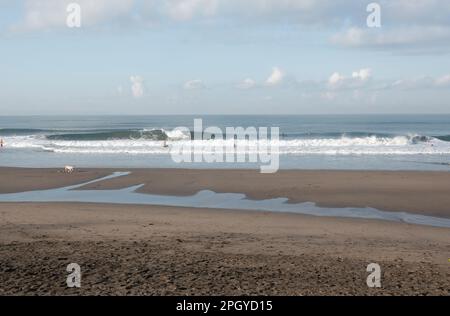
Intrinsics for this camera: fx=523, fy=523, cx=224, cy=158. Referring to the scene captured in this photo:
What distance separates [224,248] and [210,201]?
586cm

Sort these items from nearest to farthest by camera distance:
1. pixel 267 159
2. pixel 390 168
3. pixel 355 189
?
1. pixel 355 189
2. pixel 390 168
3. pixel 267 159

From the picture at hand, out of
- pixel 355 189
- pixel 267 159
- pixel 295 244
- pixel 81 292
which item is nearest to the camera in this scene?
pixel 81 292

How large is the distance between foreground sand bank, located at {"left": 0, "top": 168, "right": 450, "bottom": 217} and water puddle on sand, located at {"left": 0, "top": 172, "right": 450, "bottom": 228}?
583 mm

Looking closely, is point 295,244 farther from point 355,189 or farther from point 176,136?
point 176,136

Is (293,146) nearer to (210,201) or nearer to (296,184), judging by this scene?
(296,184)

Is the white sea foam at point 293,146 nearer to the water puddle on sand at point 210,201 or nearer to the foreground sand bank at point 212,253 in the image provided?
the water puddle on sand at point 210,201

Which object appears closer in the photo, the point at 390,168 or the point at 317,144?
the point at 390,168

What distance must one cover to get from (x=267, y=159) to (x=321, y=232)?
667 inches

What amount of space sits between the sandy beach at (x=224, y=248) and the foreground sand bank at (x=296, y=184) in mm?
106

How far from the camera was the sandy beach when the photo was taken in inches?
221

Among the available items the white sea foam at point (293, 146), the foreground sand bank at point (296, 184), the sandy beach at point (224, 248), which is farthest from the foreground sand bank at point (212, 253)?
the white sea foam at point (293, 146)
